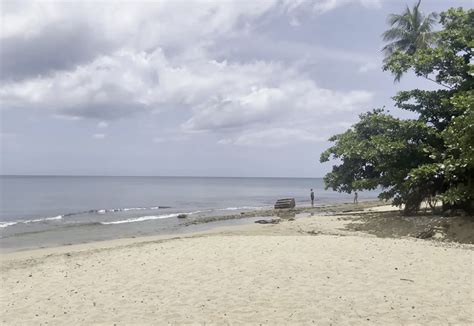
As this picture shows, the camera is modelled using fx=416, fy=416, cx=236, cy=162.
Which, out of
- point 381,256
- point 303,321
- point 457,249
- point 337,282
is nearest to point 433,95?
point 457,249

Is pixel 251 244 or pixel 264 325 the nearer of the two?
pixel 264 325

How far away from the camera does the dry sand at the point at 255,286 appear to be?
6.81 meters

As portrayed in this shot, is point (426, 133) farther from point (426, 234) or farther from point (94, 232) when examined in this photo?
point (94, 232)

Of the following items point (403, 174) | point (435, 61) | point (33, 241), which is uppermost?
point (435, 61)

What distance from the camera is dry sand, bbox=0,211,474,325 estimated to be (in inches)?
268

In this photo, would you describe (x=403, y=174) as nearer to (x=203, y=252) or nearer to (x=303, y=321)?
(x=203, y=252)

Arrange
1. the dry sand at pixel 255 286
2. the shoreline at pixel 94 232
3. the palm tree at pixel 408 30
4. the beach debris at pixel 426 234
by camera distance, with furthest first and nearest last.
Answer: the palm tree at pixel 408 30, the shoreline at pixel 94 232, the beach debris at pixel 426 234, the dry sand at pixel 255 286

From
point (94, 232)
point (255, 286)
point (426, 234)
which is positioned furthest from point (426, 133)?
point (94, 232)

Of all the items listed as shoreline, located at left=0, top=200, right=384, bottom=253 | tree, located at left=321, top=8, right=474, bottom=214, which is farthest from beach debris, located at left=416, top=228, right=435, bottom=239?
shoreline, located at left=0, top=200, right=384, bottom=253

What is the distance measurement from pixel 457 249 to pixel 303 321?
7.47m

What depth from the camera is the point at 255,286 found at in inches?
327

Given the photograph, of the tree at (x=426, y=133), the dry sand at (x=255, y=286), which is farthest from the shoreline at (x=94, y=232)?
the tree at (x=426, y=133)

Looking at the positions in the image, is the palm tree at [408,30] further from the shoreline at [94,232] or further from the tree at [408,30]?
the shoreline at [94,232]

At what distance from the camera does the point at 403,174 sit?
17.2 metres
